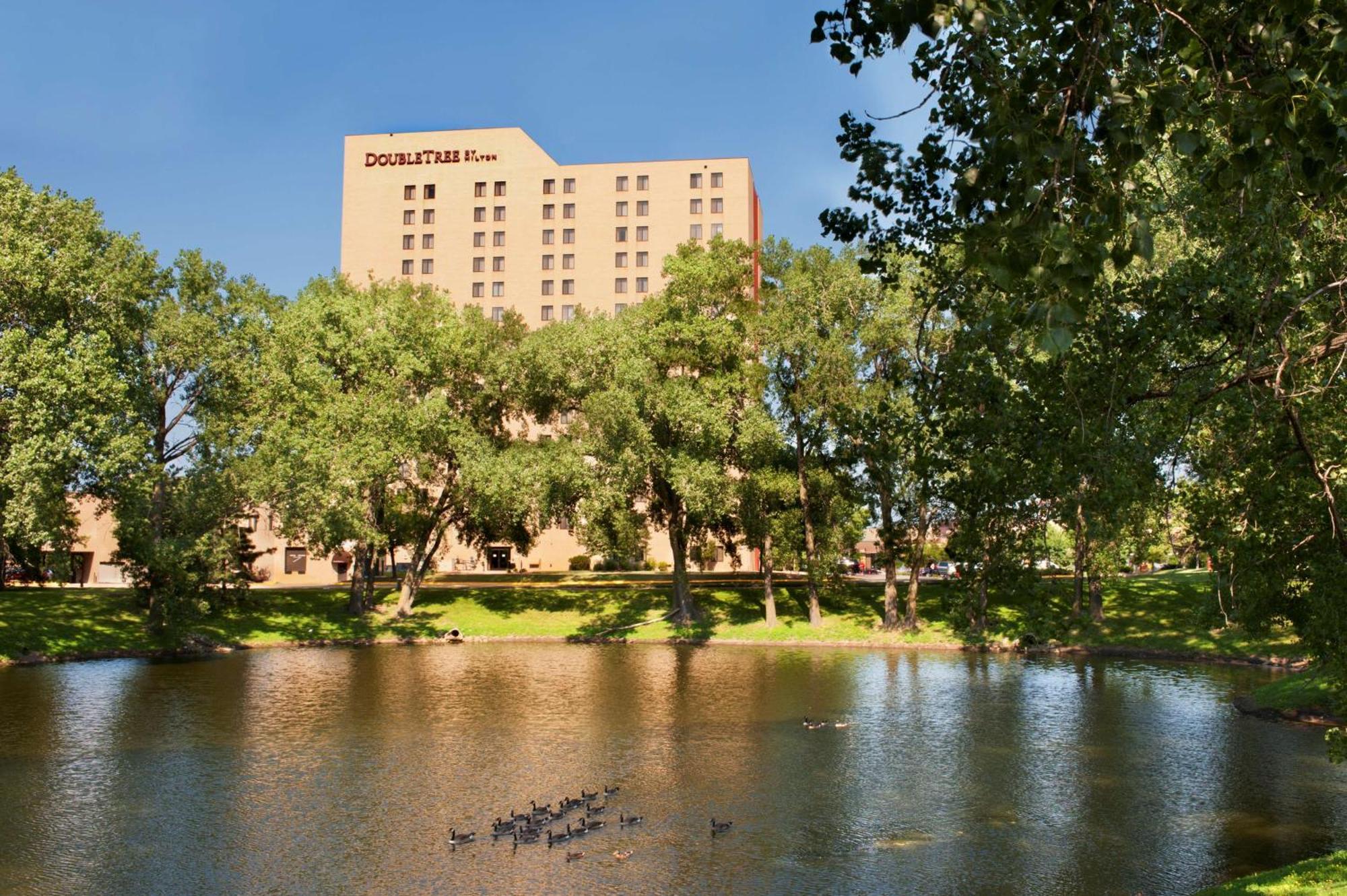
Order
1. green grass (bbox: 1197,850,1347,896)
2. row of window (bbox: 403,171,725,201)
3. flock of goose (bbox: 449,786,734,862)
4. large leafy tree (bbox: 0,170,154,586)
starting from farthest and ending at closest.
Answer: row of window (bbox: 403,171,725,201)
large leafy tree (bbox: 0,170,154,586)
flock of goose (bbox: 449,786,734,862)
green grass (bbox: 1197,850,1347,896)

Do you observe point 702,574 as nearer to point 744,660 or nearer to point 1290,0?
point 744,660

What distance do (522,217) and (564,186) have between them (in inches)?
225

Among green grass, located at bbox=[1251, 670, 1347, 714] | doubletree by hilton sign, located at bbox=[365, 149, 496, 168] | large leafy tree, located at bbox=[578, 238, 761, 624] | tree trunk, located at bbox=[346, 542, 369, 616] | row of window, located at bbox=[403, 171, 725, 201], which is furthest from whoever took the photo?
doubletree by hilton sign, located at bbox=[365, 149, 496, 168]

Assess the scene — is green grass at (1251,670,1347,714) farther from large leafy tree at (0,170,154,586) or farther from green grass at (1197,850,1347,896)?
large leafy tree at (0,170,154,586)

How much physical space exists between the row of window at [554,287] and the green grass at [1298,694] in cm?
8140

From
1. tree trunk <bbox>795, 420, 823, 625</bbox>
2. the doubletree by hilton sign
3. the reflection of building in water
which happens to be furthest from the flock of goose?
the doubletree by hilton sign

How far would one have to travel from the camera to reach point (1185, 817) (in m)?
21.6

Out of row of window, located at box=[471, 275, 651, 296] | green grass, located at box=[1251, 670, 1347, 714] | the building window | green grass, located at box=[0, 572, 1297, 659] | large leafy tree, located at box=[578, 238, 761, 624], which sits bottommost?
green grass, located at box=[1251, 670, 1347, 714]

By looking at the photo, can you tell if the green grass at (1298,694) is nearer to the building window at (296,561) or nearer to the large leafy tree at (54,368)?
the large leafy tree at (54,368)

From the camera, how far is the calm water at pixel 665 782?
1842 cm

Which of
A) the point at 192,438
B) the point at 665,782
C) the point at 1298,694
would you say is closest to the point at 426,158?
the point at 192,438

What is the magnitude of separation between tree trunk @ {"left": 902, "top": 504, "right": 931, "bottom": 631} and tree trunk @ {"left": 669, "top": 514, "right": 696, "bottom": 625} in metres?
12.4

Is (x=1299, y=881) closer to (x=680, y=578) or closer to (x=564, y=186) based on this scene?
(x=680, y=578)

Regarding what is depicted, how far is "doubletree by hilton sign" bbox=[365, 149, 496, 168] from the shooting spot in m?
113
